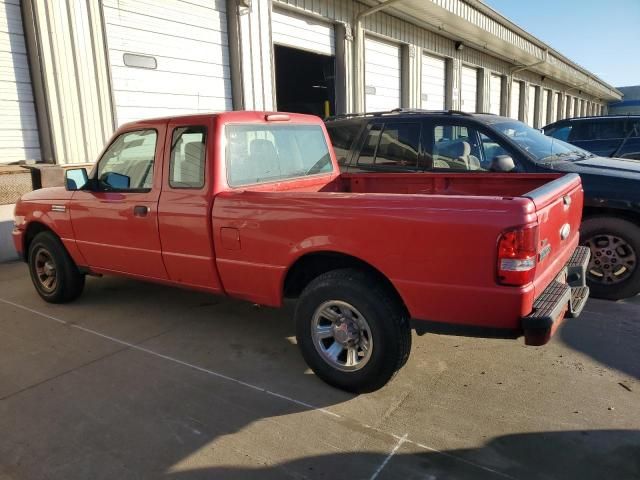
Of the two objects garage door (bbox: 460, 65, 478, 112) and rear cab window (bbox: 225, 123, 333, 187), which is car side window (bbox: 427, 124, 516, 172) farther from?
garage door (bbox: 460, 65, 478, 112)

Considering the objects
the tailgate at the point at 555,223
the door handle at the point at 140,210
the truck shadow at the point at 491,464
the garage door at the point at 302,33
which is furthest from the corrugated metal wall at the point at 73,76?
the tailgate at the point at 555,223

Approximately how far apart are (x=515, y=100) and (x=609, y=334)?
76.6 feet

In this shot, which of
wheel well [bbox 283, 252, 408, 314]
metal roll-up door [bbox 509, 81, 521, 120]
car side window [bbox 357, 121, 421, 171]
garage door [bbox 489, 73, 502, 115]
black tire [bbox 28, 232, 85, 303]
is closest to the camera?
wheel well [bbox 283, 252, 408, 314]

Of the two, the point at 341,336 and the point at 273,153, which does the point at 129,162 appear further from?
the point at 341,336

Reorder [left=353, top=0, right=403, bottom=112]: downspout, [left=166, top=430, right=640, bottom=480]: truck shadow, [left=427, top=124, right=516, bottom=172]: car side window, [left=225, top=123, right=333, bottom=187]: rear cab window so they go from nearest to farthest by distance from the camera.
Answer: [left=166, top=430, right=640, bottom=480]: truck shadow → [left=225, top=123, right=333, bottom=187]: rear cab window → [left=427, top=124, right=516, bottom=172]: car side window → [left=353, top=0, right=403, bottom=112]: downspout

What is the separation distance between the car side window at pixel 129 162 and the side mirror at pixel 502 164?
3227 millimetres

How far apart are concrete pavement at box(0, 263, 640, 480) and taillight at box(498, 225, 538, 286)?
89 cm

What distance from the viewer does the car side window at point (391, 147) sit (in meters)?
5.69

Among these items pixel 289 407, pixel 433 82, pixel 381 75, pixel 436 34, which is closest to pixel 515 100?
pixel 433 82

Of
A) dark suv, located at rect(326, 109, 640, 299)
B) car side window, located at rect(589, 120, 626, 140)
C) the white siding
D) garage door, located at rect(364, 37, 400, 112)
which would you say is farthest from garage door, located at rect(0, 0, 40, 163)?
the white siding

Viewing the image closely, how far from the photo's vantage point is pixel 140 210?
4.04 metres

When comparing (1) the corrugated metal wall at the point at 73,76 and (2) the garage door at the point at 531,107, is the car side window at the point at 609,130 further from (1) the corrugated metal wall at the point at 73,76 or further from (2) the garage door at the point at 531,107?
(2) the garage door at the point at 531,107

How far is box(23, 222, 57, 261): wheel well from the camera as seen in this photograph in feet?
16.7

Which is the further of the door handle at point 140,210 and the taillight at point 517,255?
the door handle at point 140,210
